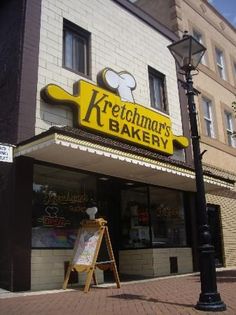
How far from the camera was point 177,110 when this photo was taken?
15297mm

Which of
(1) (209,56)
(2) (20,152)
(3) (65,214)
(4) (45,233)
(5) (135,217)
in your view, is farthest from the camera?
(1) (209,56)

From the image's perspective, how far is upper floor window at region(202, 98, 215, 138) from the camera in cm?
1744

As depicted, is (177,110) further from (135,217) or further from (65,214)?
(65,214)

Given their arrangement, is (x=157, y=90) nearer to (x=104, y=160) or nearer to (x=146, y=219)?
(x=146, y=219)

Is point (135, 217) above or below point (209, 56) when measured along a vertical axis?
below

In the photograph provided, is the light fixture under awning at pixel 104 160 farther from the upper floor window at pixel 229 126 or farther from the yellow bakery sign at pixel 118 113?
the upper floor window at pixel 229 126

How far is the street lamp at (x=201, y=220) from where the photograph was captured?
21.4 ft

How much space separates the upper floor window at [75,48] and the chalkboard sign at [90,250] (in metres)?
4.65

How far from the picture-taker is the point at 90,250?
915 cm

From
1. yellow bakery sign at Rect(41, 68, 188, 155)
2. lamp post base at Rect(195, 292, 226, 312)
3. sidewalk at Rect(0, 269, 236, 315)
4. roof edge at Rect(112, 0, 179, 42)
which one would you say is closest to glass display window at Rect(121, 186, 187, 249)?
yellow bakery sign at Rect(41, 68, 188, 155)

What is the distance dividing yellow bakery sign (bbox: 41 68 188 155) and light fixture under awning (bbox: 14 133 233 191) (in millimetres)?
1004

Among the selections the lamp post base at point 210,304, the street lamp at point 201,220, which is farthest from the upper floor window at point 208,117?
the lamp post base at point 210,304

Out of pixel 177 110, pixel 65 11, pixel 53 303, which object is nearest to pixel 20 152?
pixel 53 303

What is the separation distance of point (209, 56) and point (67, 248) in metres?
12.6
